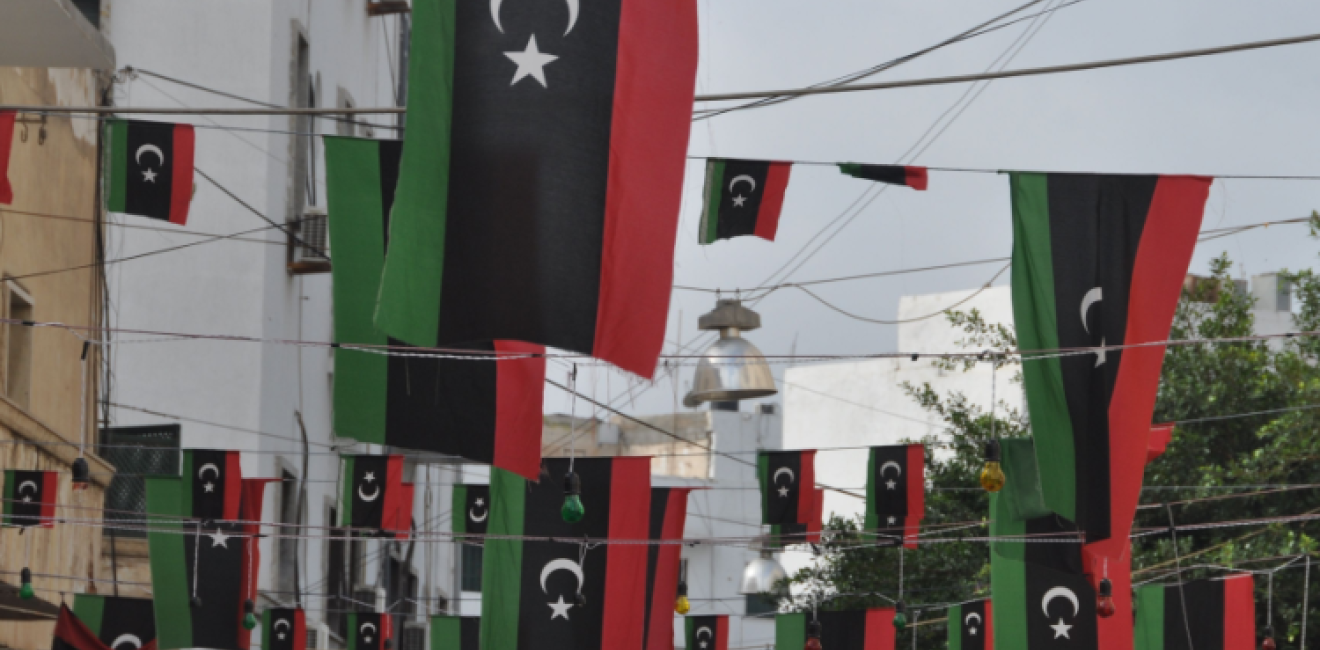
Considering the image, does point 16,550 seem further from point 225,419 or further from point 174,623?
point 225,419

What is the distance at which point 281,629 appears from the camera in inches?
760

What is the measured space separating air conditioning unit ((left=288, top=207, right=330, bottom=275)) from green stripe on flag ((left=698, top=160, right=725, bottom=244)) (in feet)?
30.3

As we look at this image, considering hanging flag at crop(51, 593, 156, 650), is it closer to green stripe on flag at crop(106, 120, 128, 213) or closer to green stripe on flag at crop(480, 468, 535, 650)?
green stripe on flag at crop(480, 468, 535, 650)

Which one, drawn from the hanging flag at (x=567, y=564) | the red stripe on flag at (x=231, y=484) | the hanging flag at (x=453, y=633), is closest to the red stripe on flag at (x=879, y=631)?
the hanging flag at (x=453, y=633)

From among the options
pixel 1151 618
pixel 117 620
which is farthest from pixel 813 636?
pixel 117 620

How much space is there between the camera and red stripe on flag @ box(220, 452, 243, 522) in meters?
17.6

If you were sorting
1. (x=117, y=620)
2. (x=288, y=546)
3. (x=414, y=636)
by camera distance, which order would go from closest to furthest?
(x=117, y=620)
(x=288, y=546)
(x=414, y=636)

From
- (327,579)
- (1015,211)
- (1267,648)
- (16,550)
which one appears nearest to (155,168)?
(16,550)

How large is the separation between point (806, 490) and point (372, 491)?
4.37m

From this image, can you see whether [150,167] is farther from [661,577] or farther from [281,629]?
[281,629]

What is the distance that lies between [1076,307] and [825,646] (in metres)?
7.96

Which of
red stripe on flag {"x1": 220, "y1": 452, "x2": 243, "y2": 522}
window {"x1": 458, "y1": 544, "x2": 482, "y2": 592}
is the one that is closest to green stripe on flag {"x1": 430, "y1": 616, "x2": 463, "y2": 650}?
red stripe on flag {"x1": 220, "y1": 452, "x2": 243, "y2": 522}

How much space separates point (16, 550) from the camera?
15172mm

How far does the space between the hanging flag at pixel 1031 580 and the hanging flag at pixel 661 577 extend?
2.60 meters
